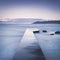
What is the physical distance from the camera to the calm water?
206cm

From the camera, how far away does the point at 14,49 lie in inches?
82.8

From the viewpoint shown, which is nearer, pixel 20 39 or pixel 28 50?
pixel 28 50

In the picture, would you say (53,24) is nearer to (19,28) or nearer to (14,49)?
(19,28)

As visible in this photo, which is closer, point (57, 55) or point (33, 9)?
point (57, 55)

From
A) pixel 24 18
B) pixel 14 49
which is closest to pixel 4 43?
pixel 14 49

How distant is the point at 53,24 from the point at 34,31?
264 mm

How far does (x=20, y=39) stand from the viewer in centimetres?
225

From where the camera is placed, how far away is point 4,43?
2.14 metres

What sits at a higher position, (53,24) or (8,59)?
(53,24)

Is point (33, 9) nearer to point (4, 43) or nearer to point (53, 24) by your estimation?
point (53, 24)

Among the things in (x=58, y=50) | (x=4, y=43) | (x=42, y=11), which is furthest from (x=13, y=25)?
(x=58, y=50)

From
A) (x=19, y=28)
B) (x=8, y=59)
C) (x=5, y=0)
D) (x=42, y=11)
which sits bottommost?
(x=8, y=59)

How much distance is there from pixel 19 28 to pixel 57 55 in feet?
1.93

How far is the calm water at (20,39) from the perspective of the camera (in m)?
2.06
